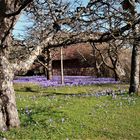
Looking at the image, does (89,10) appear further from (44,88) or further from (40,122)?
(44,88)

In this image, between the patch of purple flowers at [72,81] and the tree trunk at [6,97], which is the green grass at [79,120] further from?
the patch of purple flowers at [72,81]

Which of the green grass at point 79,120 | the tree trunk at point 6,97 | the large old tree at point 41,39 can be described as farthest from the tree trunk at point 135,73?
the tree trunk at point 6,97

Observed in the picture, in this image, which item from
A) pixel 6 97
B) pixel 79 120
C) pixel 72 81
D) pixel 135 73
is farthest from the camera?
pixel 72 81

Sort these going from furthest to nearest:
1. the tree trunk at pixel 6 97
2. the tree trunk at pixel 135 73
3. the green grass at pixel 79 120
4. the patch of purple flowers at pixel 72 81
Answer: the patch of purple flowers at pixel 72 81 < the tree trunk at pixel 135 73 < the tree trunk at pixel 6 97 < the green grass at pixel 79 120

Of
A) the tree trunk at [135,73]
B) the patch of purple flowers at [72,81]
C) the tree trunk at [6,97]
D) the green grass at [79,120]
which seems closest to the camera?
the green grass at [79,120]

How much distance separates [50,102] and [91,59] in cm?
3448

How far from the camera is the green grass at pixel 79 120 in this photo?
11.1 meters

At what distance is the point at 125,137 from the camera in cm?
1117

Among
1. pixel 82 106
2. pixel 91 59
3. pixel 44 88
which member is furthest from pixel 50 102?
pixel 91 59

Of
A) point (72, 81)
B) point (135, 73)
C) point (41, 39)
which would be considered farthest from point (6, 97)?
point (72, 81)

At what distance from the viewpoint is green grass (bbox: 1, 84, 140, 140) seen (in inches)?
436

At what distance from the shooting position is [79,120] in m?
12.8

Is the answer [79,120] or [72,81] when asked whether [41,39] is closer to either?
[79,120]

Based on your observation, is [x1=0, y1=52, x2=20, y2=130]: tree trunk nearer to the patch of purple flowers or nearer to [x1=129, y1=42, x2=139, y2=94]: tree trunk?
[x1=129, y1=42, x2=139, y2=94]: tree trunk
